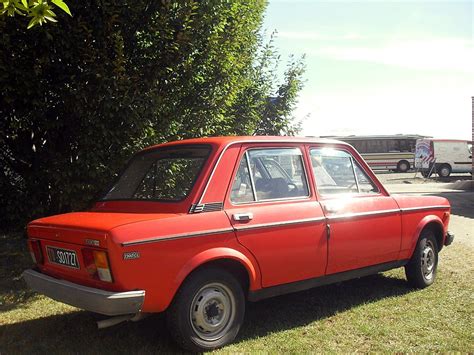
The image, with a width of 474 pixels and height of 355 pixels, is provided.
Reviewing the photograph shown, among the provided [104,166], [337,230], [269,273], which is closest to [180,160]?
[269,273]

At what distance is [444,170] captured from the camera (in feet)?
101

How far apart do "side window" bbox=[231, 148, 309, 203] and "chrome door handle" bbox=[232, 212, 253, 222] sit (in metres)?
0.15

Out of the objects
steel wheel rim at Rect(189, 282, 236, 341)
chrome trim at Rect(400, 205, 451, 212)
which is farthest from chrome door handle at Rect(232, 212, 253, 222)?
chrome trim at Rect(400, 205, 451, 212)

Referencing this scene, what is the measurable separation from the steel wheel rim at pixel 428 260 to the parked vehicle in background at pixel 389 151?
1306 inches

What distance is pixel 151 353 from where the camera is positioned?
154 inches

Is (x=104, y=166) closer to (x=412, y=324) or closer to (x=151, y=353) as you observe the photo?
(x=151, y=353)

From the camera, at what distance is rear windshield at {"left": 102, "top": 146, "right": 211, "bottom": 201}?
166 inches

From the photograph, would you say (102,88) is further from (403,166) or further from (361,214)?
(403,166)

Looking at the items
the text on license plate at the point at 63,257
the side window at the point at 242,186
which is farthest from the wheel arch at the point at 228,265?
the text on license plate at the point at 63,257

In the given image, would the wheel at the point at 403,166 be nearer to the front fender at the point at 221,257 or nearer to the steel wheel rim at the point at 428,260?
the steel wheel rim at the point at 428,260

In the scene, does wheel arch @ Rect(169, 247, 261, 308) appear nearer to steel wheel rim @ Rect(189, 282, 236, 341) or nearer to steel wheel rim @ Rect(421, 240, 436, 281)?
steel wheel rim @ Rect(189, 282, 236, 341)

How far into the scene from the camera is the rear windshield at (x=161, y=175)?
4215mm

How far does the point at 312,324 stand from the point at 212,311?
1.16 m

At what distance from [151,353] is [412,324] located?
2.43 metres
